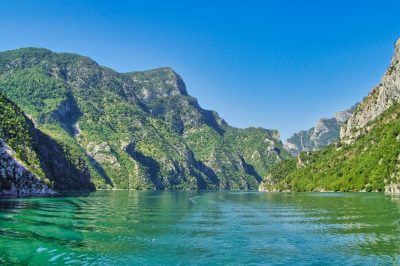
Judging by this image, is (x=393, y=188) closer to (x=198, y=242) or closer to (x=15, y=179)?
(x=198, y=242)

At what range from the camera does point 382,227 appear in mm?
53125

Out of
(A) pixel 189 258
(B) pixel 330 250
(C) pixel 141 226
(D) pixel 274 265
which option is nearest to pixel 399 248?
(B) pixel 330 250

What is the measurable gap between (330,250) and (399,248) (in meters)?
6.26

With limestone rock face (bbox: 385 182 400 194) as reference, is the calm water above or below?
below

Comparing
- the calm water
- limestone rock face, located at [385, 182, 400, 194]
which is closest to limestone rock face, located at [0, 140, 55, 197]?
the calm water

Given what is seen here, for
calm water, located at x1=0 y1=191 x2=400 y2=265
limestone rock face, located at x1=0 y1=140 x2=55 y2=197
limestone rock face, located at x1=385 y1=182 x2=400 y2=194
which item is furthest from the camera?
limestone rock face, located at x1=385 y1=182 x2=400 y2=194

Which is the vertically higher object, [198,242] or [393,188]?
[393,188]

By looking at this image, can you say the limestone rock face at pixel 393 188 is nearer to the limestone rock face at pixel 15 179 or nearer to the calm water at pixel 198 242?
the calm water at pixel 198 242

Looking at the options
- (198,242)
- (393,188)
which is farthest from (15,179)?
(393,188)

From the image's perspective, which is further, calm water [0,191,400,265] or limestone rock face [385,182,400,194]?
limestone rock face [385,182,400,194]

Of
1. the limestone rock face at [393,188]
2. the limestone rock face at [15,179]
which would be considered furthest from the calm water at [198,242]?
the limestone rock face at [393,188]

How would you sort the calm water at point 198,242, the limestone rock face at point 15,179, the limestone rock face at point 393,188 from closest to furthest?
the calm water at point 198,242 < the limestone rock face at point 15,179 < the limestone rock face at point 393,188

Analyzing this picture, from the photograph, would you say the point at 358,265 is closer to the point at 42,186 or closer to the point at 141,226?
the point at 141,226

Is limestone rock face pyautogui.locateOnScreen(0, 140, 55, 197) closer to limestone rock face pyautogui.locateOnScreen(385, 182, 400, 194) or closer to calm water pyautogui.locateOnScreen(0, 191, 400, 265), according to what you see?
calm water pyautogui.locateOnScreen(0, 191, 400, 265)
